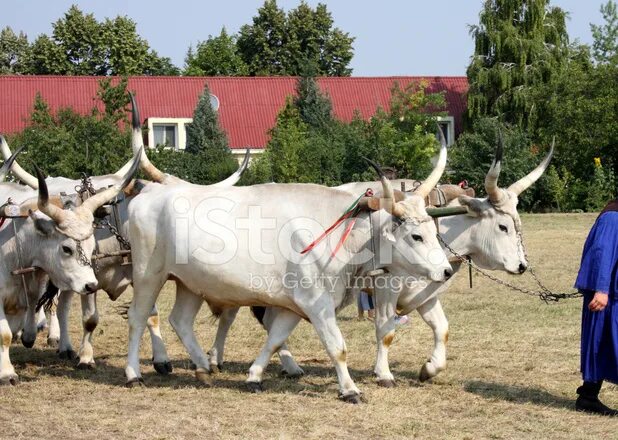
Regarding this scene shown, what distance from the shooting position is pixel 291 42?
58594mm

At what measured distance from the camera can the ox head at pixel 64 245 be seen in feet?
29.2

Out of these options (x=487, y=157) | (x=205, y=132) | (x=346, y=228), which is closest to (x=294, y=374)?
(x=346, y=228)

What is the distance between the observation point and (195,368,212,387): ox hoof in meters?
9.22

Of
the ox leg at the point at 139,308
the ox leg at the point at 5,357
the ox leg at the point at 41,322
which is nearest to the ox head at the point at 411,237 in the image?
the ox leg at the point at 139,308

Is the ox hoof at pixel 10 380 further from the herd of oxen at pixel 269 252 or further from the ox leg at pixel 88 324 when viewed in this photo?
the ox leg at pixel 88 324

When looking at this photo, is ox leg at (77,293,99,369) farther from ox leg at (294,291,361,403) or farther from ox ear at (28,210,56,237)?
ox leg at (294,291,361,403)

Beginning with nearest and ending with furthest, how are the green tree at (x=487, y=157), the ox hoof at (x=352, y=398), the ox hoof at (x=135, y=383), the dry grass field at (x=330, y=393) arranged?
1. the dry grass field at (x=330, y=393)
2. the ox hoof at (x=352, y=398)
3. the ox hoof at (x=135, y=383)
4. the green tree at (x=487, y=157)

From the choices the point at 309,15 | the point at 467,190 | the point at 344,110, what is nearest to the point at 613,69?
the point at 344,110

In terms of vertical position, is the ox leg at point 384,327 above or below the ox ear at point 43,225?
below

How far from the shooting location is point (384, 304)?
9.42 meters

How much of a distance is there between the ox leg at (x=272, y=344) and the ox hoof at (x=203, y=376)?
0.42m

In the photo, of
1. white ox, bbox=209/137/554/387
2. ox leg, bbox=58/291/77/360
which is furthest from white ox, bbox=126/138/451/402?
ox leg, bbox=58/291/77/360

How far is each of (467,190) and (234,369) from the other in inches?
116

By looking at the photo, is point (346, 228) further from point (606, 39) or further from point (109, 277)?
point (606, 39)
